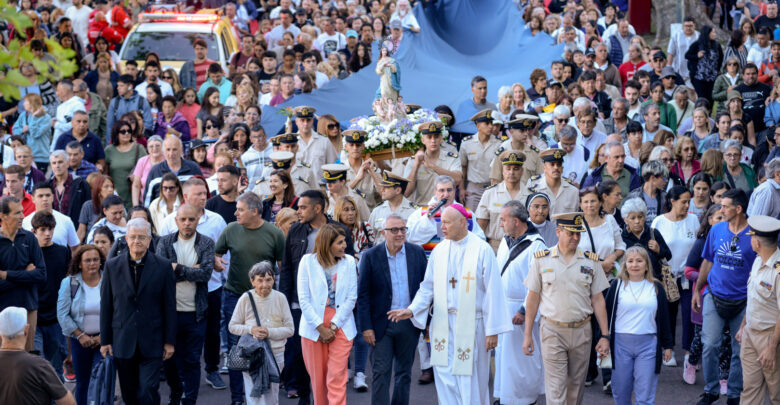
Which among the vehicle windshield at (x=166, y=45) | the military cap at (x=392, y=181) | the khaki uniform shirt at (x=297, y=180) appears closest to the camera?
the military cap at (x=392, y=181)

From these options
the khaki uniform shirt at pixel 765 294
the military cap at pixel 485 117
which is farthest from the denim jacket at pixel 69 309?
the khaki uniform shirt at pixel 765 294

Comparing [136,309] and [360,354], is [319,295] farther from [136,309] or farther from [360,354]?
[136,309]

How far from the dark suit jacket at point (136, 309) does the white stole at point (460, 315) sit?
232cm

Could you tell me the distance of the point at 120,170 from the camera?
14961mm

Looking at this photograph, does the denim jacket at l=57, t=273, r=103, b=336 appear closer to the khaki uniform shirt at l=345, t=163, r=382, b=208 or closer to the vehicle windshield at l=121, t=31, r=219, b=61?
the khaki uniform shirt at l=345, t=163, r=382, b=208

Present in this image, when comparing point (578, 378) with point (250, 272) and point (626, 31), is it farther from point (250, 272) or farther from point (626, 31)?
point (626, 31)

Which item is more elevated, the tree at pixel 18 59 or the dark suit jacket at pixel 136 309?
the tree at pixel 18 59

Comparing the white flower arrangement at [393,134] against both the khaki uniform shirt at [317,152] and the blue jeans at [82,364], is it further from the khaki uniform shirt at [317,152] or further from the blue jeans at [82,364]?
the blue jeans at [82,364]

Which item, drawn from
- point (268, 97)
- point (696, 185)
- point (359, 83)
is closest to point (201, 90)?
point (268, 97)

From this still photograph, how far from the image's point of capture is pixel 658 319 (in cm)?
1002

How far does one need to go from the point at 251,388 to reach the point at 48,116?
805 centimetres

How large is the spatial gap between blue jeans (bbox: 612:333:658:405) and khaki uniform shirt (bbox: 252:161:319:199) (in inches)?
179

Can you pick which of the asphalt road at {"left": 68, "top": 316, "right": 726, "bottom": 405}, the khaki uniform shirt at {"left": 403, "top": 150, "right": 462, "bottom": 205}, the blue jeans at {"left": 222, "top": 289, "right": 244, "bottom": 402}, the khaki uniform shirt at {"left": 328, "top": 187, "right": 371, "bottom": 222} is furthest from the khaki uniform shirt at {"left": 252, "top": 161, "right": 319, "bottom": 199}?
the asphalt road at {"left": 68, "top": 316, "right": 726, "bottom": 405}

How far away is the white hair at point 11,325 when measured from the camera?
8.13 meters
